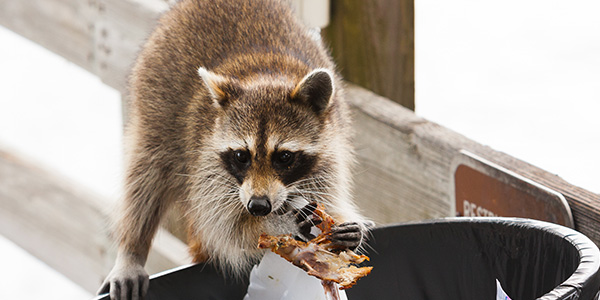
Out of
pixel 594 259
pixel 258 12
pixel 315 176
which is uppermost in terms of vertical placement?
pixel 258 12

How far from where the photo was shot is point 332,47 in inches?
113

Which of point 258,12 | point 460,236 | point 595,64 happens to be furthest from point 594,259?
point 595,64

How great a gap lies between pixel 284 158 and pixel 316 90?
0.19 meters

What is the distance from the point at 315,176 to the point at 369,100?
66 cm

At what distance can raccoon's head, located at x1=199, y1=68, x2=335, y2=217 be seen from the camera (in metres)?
1.94

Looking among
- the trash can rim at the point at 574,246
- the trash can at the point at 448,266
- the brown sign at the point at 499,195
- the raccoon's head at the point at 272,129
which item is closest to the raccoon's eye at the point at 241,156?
the raccoon's head at the point at 272,129

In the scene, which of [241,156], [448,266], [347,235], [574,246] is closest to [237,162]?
[241,156]

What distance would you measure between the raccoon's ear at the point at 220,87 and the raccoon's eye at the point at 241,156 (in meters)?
0.15

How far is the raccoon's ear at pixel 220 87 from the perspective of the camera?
79.7 inches

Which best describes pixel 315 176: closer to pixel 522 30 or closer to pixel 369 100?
pixel 369 100

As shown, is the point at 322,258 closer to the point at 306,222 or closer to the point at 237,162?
the point at 306,222

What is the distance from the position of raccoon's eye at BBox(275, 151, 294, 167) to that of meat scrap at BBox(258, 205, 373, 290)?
264 mm

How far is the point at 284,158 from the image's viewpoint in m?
1.98

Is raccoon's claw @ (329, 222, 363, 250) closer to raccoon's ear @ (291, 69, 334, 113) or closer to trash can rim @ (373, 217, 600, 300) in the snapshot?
trash can rim @ (373, 217, 600, 300)
